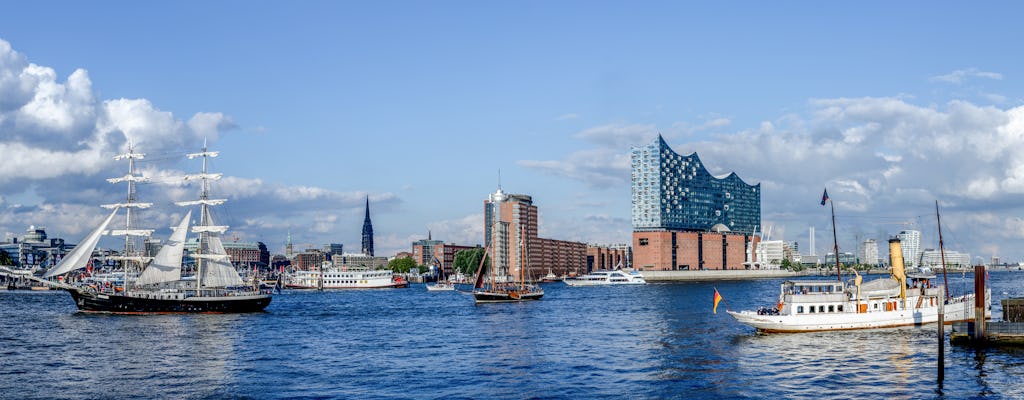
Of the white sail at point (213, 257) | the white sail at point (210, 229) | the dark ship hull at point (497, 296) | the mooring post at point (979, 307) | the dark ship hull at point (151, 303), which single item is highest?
the white sail at point (210, 229)

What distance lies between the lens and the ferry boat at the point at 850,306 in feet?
224

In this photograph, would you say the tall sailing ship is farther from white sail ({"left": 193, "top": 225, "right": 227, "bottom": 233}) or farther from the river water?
the river water

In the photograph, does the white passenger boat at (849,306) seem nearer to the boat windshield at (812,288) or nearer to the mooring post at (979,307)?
the boat windshield at (812,288)

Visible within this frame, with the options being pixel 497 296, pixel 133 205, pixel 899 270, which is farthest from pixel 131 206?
pixel 899 270

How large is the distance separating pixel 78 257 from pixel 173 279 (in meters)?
11.3

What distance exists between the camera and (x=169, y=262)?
355 feet

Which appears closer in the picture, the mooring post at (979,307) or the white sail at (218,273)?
the mooring post at (979,307)

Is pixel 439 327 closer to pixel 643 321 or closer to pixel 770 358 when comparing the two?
pixel 643 321

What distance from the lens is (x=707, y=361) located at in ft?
179

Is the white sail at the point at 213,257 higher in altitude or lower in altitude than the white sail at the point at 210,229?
lower

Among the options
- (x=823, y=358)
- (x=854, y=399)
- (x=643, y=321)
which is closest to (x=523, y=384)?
(x=854, y=399)

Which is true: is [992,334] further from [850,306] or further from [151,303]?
[151,303]

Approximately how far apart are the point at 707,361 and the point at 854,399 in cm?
1334

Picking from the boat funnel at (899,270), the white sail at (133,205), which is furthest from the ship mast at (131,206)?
the boat funnel at (899,270)
